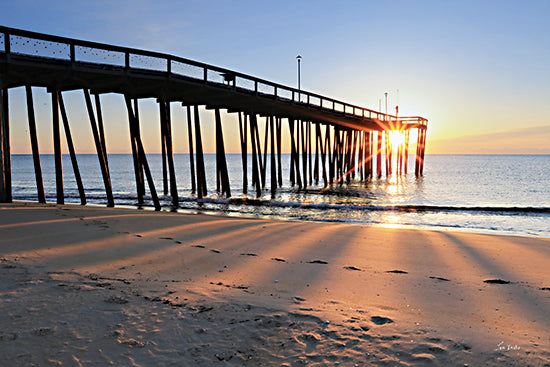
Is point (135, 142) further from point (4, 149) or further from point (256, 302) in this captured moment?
point (256, 302)

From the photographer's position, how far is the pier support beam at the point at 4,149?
12.4 m

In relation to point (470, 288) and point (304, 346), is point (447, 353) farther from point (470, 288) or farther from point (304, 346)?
point (470, 288)

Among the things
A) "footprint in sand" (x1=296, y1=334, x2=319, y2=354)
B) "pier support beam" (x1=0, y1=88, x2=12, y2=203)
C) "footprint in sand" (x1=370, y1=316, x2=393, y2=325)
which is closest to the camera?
"footprint in sand" (x1=296, y1=334, x2=319, y2=354)

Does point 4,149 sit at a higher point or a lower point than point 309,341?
higher

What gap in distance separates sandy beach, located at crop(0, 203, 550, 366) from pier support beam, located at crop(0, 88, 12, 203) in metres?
5.66

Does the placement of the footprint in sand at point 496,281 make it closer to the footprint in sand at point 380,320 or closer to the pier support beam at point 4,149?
the footprint in sand at point 380,320

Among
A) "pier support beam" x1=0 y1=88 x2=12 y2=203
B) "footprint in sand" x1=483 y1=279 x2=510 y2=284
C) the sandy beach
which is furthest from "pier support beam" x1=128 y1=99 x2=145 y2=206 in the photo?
"footprint in sand" x1=483 y1=279 x2=510 y2=284

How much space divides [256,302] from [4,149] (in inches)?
489

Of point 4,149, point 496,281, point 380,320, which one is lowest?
point 496,281

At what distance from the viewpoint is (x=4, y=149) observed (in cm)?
1258

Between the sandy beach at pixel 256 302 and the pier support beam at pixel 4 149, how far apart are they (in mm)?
5664

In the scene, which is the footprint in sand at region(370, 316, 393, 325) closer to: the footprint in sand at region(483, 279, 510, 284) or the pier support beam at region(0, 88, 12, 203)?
the footprint in sand at region(483, 279, 510, 284)

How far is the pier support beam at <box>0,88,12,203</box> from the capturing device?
12398mm

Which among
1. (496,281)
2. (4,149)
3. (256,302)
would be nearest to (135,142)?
(4,149)
